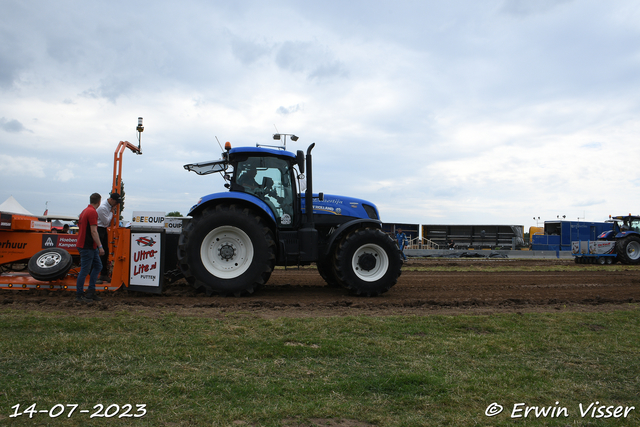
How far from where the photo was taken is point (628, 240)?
19.6 metres

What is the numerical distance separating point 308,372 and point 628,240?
2164 centimetres

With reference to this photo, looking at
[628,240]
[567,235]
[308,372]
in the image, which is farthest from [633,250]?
[308,372]


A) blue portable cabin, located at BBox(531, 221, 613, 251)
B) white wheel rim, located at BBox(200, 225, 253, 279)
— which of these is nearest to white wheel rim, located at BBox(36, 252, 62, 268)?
white wheel rim, located at BBox(200, 225, 253, 279)

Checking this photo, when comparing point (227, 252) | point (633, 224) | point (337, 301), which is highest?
point (633, 224)

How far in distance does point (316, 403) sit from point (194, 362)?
48.1 inches

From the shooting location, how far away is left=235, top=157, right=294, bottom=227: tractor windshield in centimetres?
752

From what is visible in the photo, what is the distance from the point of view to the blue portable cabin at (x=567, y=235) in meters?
28.2

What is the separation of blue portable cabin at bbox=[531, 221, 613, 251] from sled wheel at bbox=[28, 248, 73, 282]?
28.7 meters

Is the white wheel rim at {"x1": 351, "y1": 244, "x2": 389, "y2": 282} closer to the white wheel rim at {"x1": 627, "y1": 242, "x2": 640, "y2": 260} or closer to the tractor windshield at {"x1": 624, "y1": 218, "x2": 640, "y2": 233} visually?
the white wheel rim at {"x1": 627, "y1": 242, "x2": 640, "y2": 260}

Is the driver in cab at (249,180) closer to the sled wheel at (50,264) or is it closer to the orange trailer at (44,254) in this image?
the orange trailer at (44,254)

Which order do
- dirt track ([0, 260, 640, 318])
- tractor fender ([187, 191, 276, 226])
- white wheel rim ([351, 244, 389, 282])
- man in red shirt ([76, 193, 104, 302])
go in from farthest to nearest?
white wheel rim ([351, 244, 389, 282])
tractor fender ([187, 191, 276, 226])
man in red shirt ([76, 193, 104, 302])
dirt track ([0, 260, 640, 318])

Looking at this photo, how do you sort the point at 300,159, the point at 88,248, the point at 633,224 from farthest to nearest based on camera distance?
the point at 633,224 → the point at 300,159 → the point at 88,248

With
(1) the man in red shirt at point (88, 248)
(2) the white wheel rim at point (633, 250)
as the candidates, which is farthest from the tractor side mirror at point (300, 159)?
(2) the white wheel rim at point (633, 250)

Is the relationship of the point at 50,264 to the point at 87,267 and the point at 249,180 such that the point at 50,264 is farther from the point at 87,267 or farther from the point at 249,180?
the point at 249,180
